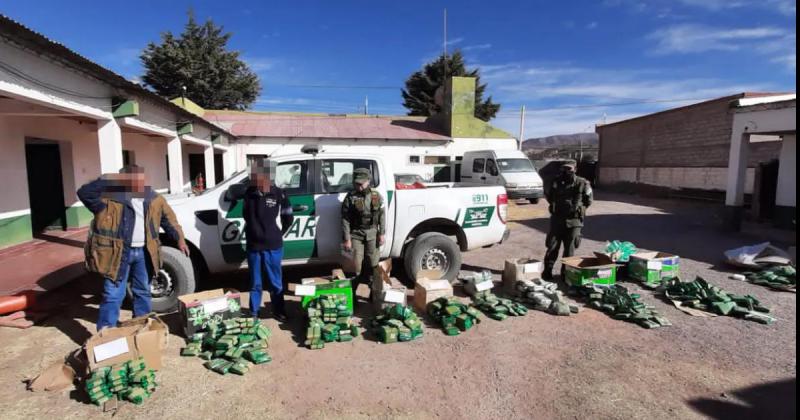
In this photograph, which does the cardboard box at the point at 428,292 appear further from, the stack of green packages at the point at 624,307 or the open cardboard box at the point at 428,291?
the stack of green packages at the point at 624,307

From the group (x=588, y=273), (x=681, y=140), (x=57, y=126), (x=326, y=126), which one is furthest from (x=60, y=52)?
(x=681, y=140)

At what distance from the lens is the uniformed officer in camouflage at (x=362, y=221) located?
4.62 metres

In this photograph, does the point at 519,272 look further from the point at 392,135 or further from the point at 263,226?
the point at 392,135

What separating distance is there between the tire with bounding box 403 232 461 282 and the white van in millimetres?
9544

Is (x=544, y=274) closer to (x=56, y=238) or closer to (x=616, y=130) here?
(x=56, y=238)

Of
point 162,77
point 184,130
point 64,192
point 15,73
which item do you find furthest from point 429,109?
point 15,73

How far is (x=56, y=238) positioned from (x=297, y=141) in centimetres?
1382

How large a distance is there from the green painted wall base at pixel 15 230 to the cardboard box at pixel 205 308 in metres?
5.88

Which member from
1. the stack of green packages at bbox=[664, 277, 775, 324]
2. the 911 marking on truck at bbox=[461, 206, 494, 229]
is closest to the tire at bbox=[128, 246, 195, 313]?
the 911 marking on truck at bbox=[461, 206, 494, 229]

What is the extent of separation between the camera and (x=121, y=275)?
12.2 ft

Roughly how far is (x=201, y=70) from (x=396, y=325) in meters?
33.6

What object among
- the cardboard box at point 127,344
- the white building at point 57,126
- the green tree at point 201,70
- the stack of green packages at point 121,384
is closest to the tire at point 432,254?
the cardboard box at point 127,344

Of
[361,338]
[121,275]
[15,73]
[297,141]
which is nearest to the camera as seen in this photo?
[121,275]

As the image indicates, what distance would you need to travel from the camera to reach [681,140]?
19.3 m
